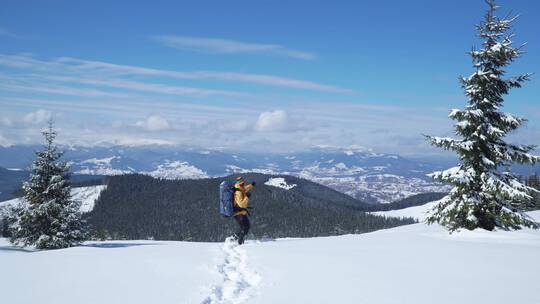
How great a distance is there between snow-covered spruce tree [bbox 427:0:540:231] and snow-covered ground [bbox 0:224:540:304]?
4.11m

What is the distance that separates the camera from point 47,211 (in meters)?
28.9

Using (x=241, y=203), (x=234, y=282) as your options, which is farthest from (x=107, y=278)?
(x=241, y=203)

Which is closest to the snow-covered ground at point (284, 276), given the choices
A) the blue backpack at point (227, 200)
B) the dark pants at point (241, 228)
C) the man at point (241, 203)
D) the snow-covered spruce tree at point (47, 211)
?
the dark pants at point (241, 228)

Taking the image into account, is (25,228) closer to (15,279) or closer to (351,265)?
(15,279)

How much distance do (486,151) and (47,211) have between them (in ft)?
93.9

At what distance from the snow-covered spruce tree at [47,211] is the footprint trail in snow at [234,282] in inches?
748

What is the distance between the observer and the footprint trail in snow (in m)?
9.00

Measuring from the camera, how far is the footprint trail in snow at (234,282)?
9.00 m

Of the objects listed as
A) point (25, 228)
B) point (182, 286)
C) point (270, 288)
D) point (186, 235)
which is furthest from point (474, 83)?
point (186, 235)

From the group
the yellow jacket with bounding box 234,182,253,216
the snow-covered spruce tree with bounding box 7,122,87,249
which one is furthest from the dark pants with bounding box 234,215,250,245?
the snow-covered spruce tree with bounding box 7,122,87,249

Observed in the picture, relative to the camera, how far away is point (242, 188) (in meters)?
20.7

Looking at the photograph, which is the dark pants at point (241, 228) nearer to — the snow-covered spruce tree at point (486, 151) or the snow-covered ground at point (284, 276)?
the snow-covered ground at point (284, 276)

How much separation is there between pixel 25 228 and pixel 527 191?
31.8m

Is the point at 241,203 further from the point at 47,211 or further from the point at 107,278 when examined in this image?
the point at 47,211
